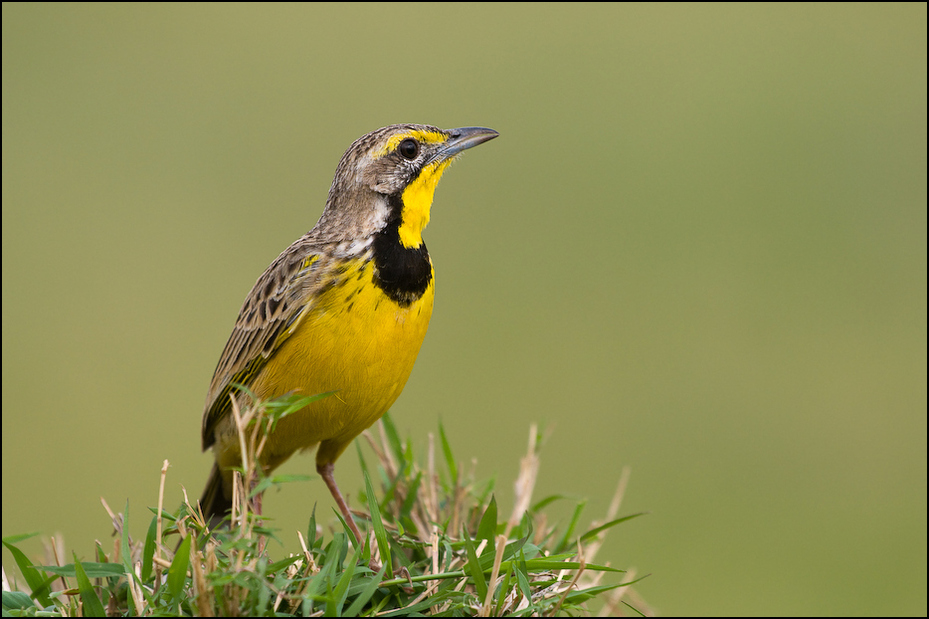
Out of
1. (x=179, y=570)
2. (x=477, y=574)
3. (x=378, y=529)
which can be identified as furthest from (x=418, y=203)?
(x=179, y=570)

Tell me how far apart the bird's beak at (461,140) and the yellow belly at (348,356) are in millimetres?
685

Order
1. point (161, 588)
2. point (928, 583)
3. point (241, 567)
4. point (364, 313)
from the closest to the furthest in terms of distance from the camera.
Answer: point (241, 567)
point (161, 588)
point (364, 313)
point (928, 583)

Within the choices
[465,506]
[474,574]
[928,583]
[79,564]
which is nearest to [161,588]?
[79,564]

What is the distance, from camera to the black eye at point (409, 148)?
3355mm

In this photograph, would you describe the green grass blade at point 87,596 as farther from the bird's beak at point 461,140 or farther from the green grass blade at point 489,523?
the bird's beak at point 461,140

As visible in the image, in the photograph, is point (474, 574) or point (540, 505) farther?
point (540, 505)

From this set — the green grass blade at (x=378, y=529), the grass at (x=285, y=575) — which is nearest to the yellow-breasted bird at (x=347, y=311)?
the grass at (x=285, y=575)

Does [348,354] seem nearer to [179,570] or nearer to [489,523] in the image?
[489,523]

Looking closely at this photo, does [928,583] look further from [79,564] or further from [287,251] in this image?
[79,564]

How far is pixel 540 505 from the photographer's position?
123 inches

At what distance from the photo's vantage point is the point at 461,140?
350cm

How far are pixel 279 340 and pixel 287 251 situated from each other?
1.22ft

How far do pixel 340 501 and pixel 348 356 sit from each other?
51 centimetres

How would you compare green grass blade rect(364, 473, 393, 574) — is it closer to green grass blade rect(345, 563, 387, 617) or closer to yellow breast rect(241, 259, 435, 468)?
green grass blade rect(345, 563, 387, 617)
